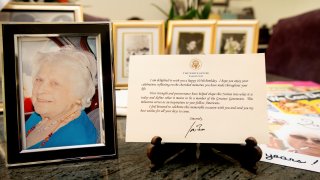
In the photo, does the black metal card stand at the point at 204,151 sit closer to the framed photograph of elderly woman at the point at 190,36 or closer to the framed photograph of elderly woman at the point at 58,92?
the framed photograph of elderly woman at the point at 58,92

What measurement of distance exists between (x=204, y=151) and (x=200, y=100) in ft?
0.42

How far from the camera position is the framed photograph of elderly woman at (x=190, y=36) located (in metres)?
0.96

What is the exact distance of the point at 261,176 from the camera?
51cm

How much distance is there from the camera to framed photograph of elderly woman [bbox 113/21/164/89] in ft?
2.99

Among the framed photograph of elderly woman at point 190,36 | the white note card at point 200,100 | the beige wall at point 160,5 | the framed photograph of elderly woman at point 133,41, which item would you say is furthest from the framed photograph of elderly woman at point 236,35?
the beige wall at point 160,5

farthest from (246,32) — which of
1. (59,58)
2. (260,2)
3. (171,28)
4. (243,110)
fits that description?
(260,2)

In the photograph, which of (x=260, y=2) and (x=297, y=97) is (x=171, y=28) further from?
(x=260, y=2)

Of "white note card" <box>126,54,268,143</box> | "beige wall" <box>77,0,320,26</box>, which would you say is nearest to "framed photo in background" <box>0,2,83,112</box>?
"white note card" <box>126,54,268,143</box>

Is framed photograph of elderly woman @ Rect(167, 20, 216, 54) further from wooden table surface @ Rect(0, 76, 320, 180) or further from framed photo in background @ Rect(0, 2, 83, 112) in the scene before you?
wooden table surface @ Rect(0, 76, 320, 180)

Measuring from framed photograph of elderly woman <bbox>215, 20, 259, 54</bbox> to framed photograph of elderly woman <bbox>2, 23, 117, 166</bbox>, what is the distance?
0.54 meters

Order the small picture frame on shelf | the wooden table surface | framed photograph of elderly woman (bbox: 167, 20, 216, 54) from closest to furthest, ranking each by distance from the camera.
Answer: the wooden table surface < the small picture frame on shelf < framed photograph of elderly woman (bbox: 167, 20, 216, 54)

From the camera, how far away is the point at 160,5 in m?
3.04

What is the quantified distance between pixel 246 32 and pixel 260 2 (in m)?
2.86

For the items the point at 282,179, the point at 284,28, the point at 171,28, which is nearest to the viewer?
the point at 282,179
